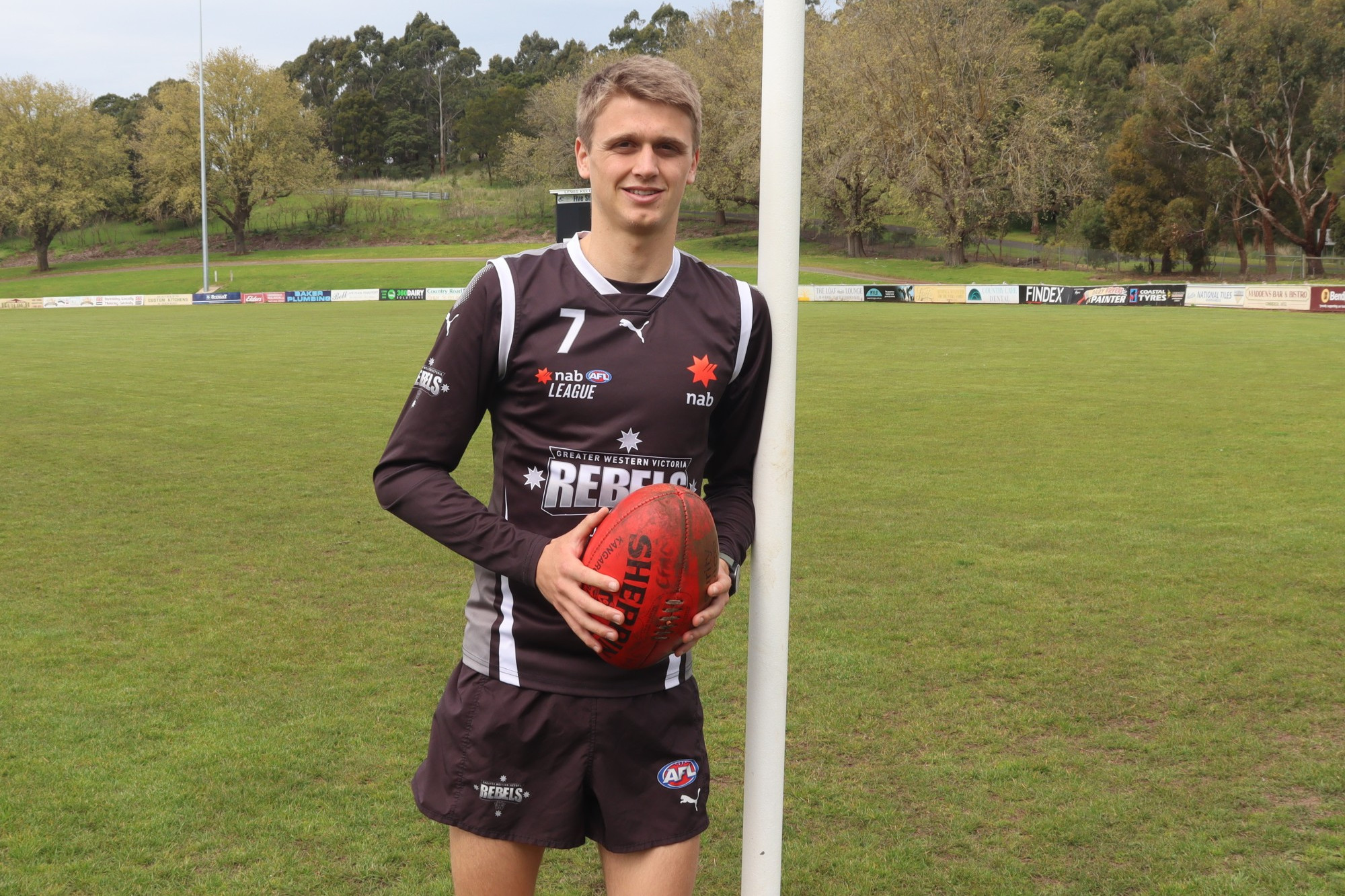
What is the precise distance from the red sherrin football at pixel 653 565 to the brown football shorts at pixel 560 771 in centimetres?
16

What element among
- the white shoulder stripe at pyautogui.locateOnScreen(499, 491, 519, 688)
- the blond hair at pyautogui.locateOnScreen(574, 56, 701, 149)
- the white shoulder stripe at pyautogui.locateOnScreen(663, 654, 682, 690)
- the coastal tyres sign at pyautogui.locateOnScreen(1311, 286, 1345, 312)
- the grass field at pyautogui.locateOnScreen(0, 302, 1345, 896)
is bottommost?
the grass field at pyautogui.locateOnScreen(0, 302, 1345, 896)

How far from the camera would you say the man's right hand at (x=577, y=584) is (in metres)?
2.09

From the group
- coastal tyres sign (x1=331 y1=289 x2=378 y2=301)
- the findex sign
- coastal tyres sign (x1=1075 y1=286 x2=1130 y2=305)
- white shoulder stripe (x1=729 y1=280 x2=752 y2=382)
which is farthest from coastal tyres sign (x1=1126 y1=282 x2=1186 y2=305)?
white shoulder stripe (x1=729 y1=280 x2=752 y2=382)

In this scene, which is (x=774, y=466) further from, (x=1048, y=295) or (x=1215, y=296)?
(x=1048, y=295)

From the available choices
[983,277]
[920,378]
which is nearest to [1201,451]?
[920,378]

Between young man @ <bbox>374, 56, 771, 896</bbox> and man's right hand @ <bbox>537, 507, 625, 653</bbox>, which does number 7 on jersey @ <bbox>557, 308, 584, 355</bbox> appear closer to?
young man @ <bbox>374, 56, 771, 896</bbox>

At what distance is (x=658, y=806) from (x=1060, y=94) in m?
→ 59.1

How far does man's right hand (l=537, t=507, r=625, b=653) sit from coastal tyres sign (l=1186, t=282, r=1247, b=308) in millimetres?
41179

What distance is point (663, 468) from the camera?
7.73ft

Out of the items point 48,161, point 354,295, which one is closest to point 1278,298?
point 354,295

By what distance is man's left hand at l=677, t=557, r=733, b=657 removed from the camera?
2.26m

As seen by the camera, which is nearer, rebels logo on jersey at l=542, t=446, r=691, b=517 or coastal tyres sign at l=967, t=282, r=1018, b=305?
rebels logo on jersey at l=542, t=446, r=691, b=517

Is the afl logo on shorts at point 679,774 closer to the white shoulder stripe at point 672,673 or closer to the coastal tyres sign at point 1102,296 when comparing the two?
the white shoulder stripe at point 672,673

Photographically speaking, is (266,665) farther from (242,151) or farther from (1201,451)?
(242,151)
